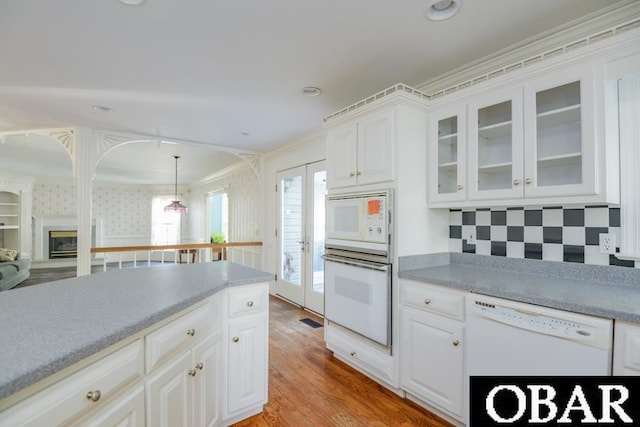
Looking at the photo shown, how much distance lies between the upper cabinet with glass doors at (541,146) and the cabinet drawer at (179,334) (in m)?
1.71

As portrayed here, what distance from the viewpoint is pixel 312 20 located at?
5.72 ft

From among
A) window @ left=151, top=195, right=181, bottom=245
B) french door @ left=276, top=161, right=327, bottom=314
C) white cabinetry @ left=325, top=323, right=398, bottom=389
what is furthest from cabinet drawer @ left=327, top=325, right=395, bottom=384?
window @ left=151, top=195, right=181, bottom=245

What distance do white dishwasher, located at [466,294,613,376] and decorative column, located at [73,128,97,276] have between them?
4076 mm

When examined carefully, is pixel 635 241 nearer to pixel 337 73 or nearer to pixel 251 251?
pixel 337 73

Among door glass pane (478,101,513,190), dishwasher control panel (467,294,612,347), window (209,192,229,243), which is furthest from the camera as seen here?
window (209,192,229,243)

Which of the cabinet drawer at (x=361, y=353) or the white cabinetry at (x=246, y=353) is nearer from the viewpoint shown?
the white cabinetry at (x=246, y=353)

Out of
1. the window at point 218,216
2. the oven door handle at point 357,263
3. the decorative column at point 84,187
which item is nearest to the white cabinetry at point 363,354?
the oven door handle at point 357,263

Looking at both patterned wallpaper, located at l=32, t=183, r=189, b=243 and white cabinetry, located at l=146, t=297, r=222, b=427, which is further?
patterned wallpaper, located at l=32, t=183, r=189, b=243

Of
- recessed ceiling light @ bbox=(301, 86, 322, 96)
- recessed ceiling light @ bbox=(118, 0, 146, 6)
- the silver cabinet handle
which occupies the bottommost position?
the silver cabinet handle

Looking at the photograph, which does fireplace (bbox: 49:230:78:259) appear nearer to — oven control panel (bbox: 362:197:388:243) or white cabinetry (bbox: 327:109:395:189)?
white cabinetry (bbox: 327:109:395:189)

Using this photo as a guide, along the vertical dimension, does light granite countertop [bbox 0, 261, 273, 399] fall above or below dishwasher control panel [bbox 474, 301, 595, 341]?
above

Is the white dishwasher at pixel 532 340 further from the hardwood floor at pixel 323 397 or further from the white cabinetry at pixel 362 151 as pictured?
the white cabinetry at pixel 362 151

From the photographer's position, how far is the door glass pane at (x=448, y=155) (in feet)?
7.04

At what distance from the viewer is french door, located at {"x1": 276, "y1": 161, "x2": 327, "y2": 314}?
3873mm
